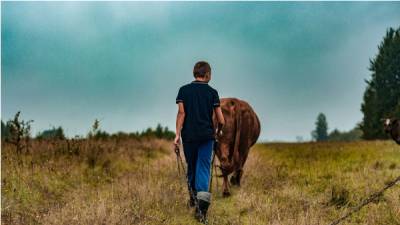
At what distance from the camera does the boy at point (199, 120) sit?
625 centimetres

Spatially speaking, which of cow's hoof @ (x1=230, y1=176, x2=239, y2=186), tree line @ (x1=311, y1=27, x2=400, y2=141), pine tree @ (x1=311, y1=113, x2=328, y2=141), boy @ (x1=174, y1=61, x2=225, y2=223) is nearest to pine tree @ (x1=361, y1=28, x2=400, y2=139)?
tree line @ (x1=311, y1=27, x2=400, y2=141)

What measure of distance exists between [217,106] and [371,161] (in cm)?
697

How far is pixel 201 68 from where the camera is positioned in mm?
6336

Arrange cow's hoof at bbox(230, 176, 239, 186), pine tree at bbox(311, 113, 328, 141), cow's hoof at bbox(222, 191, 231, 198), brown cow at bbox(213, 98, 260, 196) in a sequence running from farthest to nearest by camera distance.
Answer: pine tree at bbox(311, 113, 328, 141) → cow's hoof at bbox(230, 176, 239, 186) → cow's hoof at bbox(222, 191, 231, 198) → brown cow at bbox(213, 98, 260, 196)

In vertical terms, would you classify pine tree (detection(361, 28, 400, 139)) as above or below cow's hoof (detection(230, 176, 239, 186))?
above

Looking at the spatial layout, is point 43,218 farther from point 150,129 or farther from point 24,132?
point 150,129

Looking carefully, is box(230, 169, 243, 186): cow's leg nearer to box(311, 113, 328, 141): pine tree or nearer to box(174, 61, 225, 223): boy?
box(174, 61, 225, 223): boy

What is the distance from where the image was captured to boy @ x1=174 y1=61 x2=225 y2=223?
6.25 m

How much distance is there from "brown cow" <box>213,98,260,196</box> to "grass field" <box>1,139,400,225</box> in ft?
1.39

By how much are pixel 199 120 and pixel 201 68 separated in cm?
68

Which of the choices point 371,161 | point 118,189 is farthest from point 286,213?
point 371,161

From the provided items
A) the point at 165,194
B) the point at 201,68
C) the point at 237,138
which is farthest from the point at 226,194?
the point at 201,68

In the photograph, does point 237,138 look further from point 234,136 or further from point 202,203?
point 202,203

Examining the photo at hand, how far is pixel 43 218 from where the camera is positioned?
20.6 ft
